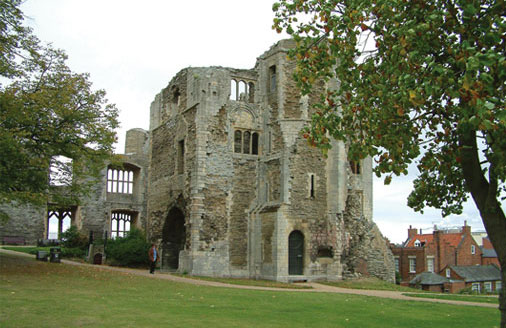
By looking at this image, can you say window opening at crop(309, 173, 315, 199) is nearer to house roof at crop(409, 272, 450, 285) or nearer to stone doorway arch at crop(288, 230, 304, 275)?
stone doorway arch at crop(288, 230, 304, 275)

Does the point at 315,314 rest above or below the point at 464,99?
below

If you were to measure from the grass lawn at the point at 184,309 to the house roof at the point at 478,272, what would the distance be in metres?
31.3

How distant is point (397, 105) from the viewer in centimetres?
891

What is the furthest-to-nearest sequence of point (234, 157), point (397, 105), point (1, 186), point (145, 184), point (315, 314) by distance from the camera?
point (145, 184), point (234, 157), point (1, 186), point (315, 314), point (397, 105)

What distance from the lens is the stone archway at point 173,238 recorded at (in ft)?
99.0

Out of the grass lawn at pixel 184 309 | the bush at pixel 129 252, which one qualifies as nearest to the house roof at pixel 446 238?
the bush at pixel 129 252

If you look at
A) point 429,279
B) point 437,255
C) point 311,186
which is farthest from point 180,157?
point 437,255

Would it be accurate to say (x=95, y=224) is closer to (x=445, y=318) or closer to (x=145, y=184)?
(x=145, y=184)

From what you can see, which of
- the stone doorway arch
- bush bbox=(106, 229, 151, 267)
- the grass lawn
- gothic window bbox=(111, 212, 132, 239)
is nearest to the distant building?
the stone doorway arch

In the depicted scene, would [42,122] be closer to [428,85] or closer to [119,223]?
[428,85]

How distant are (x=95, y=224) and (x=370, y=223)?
19.5 metres

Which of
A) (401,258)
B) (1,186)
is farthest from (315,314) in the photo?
(401,258)

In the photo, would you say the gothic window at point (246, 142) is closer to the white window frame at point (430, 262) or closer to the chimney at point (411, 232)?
the white window frame at point (430, 262)

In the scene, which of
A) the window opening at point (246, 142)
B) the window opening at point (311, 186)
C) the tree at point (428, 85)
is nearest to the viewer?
the tree at point (428, 85)
